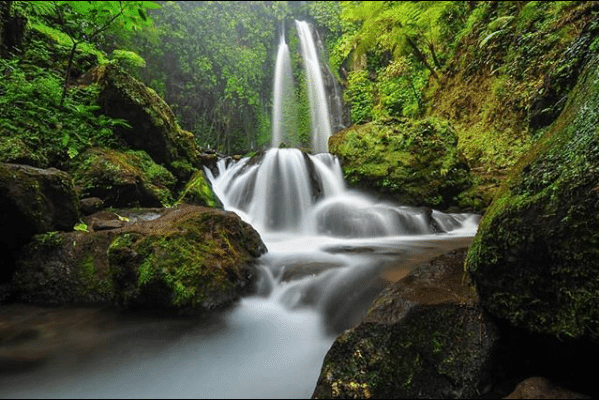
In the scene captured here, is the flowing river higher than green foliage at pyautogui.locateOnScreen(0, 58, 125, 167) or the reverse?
the reverse

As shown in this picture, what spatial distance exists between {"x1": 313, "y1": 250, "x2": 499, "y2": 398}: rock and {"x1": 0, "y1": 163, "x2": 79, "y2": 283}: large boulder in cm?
437

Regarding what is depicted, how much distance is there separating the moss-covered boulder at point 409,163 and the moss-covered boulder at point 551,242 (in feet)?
21.3

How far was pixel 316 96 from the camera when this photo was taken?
2284 centimetres

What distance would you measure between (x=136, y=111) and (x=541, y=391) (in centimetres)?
873

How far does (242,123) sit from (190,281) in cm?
1803

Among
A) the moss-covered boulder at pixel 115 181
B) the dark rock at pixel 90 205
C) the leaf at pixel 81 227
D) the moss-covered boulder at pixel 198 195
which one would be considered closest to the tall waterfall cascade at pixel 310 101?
the moss-covered boulder at pixel 198 195

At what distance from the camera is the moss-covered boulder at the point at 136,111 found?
755cm

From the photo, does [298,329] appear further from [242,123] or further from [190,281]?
[242,123]

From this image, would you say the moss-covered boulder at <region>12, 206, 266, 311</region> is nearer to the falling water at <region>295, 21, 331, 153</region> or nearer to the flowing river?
the flowing river

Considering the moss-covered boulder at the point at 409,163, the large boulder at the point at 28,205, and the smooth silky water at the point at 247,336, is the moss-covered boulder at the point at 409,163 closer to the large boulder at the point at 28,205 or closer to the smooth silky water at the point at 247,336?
the smooth silky water at the point at 247,336

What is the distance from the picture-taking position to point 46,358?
8.84 ft

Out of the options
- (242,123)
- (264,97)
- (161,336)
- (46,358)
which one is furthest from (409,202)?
(264,97)

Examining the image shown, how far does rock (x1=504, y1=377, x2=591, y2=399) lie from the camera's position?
1.63 m

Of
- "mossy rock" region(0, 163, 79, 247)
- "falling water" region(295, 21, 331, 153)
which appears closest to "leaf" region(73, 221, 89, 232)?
"mossy rock" region(0, 163, 79, 247)
